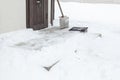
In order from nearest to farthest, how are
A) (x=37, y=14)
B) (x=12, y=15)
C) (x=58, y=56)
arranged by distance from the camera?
1. (x=58, y=56)
2. (x=12, y=15)
3. (x=37, y=14)

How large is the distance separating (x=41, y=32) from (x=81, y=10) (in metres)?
4.44

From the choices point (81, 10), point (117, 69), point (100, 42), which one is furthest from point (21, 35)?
point (81, 10)

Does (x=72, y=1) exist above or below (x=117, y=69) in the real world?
above

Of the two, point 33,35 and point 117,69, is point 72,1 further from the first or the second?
point 117,69

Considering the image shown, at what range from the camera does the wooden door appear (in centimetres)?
575

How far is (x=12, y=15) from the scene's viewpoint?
206 inches

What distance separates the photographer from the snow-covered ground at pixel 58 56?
10.5ft

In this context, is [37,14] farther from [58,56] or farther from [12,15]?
[58,56]

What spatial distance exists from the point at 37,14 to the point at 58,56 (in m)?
2.60

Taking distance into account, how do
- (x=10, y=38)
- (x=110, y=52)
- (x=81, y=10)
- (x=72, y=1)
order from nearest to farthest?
(x=110, y=52) < (x=10, y=38) < (x=81, y=10) < (x=72, y=1)

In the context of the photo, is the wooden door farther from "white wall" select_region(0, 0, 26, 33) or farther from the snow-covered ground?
the snow-covered ground

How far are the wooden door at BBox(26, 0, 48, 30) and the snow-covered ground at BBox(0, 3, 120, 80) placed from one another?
11.3 inches

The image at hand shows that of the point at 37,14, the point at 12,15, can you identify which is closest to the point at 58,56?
the point at 12,15

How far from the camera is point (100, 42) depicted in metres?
4.84
